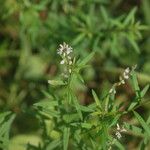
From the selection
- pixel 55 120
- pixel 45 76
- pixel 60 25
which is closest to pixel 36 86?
pixel 45 76

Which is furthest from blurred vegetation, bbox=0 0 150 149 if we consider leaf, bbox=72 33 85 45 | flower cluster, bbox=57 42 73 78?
flower cluster, bbox=57 42 73 78

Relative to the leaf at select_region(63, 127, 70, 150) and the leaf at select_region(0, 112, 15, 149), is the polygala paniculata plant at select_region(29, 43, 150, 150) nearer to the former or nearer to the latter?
the leaf at select_region(63, 127, 70, 150)

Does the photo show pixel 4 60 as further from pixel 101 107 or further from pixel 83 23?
pixel 101 107

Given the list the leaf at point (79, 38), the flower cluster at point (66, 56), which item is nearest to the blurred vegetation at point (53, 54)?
the leaf at point (79, 38)

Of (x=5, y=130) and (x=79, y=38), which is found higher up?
(x=79, y=38)

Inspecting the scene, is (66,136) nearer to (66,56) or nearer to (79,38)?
(66,56)

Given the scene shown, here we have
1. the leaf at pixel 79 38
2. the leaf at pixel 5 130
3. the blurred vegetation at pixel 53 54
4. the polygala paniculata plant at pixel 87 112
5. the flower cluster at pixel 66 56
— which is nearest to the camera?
the flower cluster at pixel 66 56

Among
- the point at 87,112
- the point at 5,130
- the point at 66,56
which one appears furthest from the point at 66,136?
the point at 66,56

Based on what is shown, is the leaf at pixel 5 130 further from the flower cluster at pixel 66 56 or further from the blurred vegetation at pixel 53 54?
the blurred vegetation at pixel 53 54
